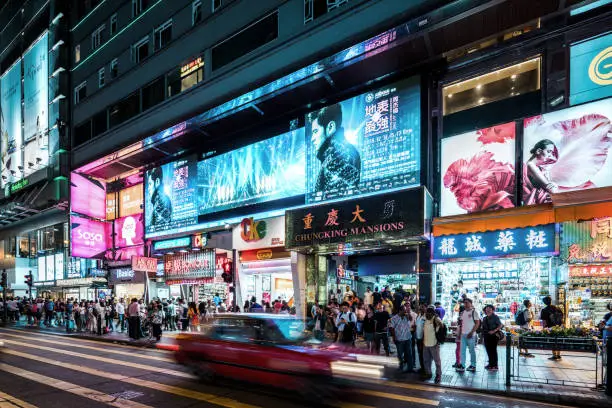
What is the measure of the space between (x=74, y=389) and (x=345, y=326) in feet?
25.4

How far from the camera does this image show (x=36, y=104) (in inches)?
1566

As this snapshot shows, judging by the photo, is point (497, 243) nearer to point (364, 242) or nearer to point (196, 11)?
point (364, 242)

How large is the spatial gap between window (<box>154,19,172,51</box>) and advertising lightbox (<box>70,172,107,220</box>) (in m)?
11.4

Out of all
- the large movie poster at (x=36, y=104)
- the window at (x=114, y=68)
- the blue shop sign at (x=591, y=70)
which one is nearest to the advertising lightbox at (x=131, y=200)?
the window at (x=114, y=68)

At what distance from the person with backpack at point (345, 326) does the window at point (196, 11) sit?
19.2 meters

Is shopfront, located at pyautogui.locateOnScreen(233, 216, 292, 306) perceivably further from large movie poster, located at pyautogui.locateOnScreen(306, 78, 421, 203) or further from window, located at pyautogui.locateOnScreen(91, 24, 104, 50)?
window, located at pyautogui.locateOnScreen(91, 24, 104, 50)

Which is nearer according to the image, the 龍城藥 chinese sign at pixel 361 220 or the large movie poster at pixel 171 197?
the 龍城藥 chinese sign at pixel 361 220

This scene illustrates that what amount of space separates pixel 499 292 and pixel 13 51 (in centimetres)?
5242

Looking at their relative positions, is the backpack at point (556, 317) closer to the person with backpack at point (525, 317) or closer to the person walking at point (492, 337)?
the person with backpack at point (525, 317)

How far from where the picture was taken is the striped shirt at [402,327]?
10844 mm

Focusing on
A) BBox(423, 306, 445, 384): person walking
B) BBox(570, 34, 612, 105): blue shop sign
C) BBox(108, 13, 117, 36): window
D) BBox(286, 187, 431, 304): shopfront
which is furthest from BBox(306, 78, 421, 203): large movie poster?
BBox(108, 13, 117, 36): window

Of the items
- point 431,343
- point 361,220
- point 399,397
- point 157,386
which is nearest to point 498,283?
point 361,220

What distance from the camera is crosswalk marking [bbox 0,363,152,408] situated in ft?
25.6

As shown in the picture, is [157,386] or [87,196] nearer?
[157,386]
